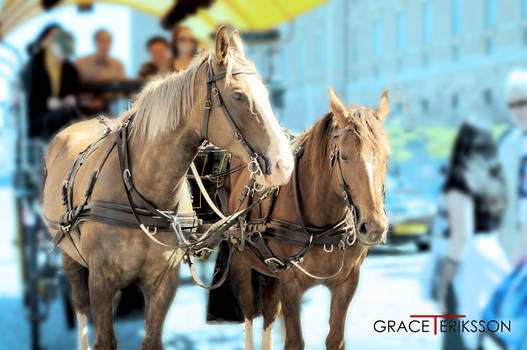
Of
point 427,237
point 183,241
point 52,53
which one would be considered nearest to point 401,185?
point 427,237

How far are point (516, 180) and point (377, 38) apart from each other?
13.3 metres

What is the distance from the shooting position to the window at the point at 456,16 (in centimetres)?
1426

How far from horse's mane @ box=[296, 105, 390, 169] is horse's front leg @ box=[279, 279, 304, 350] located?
Answer: 1.90 feet

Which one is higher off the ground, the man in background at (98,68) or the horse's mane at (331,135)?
the man in background at (98,68)

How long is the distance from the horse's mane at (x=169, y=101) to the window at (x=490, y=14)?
Result: 40.7 feet

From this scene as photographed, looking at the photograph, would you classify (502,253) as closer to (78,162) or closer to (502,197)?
(502,197)

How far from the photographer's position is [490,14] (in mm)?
13812

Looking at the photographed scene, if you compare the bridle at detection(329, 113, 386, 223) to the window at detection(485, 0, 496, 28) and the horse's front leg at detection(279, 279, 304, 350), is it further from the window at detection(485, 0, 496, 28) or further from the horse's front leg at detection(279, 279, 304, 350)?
the window at detection(485, 0, 496, 28)

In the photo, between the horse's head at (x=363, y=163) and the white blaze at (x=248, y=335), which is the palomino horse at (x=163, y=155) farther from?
the white blaze at (x=248, y=335)

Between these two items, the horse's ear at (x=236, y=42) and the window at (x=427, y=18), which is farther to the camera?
the window at (x=427, y=18)

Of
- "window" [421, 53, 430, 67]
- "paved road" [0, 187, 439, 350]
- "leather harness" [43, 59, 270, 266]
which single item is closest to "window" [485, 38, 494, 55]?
"window" [421, 53, 430, 67]

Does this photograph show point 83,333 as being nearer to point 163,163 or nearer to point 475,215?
point 163,163

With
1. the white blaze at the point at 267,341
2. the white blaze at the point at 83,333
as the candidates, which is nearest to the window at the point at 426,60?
the white blaze at the point at 267,341

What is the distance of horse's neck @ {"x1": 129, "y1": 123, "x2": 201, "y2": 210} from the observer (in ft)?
8.54
